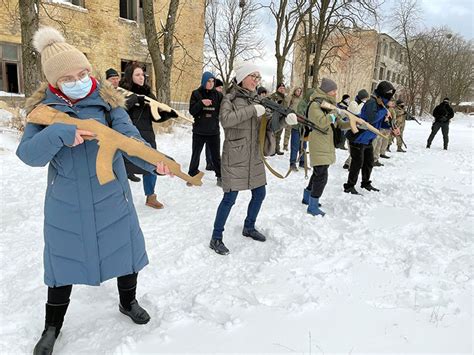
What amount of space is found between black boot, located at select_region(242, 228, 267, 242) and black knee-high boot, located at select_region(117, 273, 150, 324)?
1.77m

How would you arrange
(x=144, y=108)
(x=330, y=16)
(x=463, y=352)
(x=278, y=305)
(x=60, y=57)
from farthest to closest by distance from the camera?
(x=330, y=16)
(x=144, y=108)
(x=278, y=305)
(x=463, y=352)
(x=60, y=57)

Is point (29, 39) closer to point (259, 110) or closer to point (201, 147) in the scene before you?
point (201, 147)

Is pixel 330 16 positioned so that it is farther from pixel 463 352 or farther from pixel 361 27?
pixel 463 352

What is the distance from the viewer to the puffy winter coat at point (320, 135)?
4.75 meters

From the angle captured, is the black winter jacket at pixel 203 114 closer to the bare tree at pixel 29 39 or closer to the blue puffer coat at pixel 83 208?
the blue puffer coat at pixel 83 208

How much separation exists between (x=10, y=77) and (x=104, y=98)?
15721 millimetres

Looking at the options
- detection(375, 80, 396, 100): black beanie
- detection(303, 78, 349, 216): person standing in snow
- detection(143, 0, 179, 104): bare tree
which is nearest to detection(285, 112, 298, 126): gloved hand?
detection(303, 78, 349, 216): person standing in snow

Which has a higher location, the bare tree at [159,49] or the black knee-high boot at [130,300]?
the bare tree at [159,49]

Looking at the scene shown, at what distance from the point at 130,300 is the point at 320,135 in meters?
3.24

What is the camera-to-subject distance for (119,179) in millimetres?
2334

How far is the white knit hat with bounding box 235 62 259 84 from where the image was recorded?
3584 mm

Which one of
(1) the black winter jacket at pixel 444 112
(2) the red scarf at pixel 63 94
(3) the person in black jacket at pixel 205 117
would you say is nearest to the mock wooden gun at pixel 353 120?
(3) the person in black jacket at pixel 205 117

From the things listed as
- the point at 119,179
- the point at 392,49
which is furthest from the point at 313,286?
the point at 392,49

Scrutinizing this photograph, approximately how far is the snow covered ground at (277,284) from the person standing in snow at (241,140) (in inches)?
23.4
